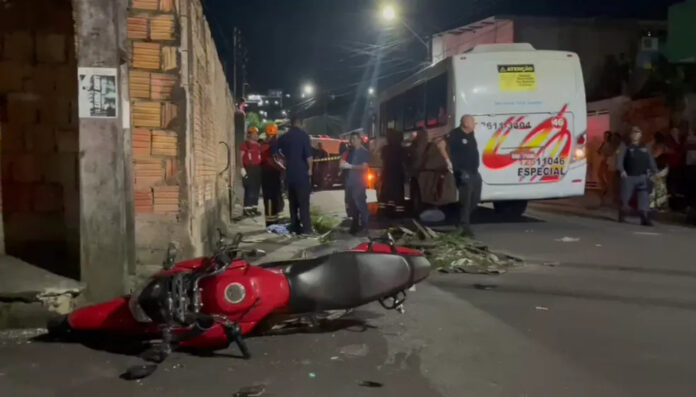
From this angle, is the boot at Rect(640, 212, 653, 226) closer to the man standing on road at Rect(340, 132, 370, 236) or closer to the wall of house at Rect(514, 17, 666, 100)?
the man standing on road at Rect(340, 132, 370, 236)

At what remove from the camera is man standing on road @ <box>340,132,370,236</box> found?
1153cm

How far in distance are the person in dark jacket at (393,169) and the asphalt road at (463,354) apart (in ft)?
23.4

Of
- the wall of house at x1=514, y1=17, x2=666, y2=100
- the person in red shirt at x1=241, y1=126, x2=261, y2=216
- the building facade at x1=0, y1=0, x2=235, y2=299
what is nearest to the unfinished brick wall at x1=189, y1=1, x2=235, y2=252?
the building facade at x1=0, y1=0, x2=235, y2=299

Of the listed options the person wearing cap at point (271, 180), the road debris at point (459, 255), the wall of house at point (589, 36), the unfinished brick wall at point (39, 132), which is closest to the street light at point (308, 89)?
the wall of house at point (589, 36)

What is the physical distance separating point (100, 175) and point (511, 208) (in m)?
10.9

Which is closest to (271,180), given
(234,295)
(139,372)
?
(234,295)

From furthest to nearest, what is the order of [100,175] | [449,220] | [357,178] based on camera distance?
[449,220]
[357,178]
[100,175]

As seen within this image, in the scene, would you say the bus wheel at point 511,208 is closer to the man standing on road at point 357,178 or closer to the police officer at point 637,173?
the police officer at point 637,173

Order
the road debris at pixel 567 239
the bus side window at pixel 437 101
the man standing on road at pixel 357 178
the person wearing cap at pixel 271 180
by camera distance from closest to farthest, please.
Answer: the road debris at pixel 567 239
the man standing on road at pixel 357 178
the bus side window at pixel 437 101
the person wearing cap at pixel 271 180

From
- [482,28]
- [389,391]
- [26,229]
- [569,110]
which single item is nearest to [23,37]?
[26,229]

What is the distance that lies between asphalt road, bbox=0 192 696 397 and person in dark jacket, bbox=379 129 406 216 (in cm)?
713

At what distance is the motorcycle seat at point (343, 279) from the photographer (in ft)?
16.6

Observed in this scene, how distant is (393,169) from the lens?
14.6 m

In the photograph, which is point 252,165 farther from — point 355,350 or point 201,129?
point 355,350
